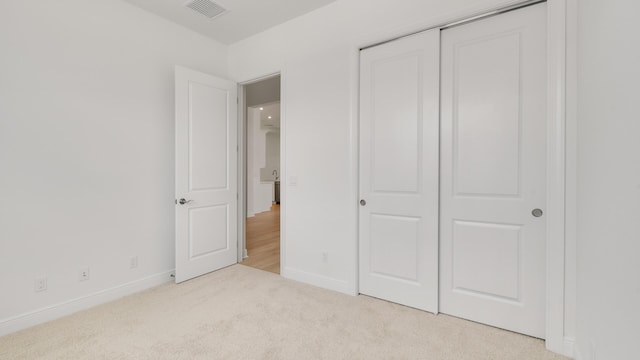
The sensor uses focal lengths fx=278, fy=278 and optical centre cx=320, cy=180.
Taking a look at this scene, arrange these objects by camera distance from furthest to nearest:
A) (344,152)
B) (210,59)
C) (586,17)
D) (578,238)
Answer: (210,59) → (344,152) → (578,238) → (586,17)

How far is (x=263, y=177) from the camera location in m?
9.95

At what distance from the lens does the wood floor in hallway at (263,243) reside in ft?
11.6

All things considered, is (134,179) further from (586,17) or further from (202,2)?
(586,17)

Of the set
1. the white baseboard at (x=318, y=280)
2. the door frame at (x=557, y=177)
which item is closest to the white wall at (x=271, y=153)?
the white baseboard at (x=318, y=280)

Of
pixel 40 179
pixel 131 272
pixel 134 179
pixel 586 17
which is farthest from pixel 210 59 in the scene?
pixel 586 17

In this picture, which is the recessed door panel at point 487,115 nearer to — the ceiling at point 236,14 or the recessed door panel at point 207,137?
the ceiling at point 236,14

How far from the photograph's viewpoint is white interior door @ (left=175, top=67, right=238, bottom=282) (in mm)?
2969

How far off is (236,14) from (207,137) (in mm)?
1340

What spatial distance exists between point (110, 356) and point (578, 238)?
2.96m

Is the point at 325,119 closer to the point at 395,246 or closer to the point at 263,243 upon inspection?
the point at 395,246

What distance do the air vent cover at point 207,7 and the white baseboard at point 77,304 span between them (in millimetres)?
2757

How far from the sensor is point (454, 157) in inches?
85.4

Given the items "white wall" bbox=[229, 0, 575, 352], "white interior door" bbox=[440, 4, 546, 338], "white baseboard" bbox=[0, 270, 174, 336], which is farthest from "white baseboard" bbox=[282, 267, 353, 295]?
"white baseboard" bbox=[0, 270, 174, 336]

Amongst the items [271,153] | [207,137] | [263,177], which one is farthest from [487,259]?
[271,153]
